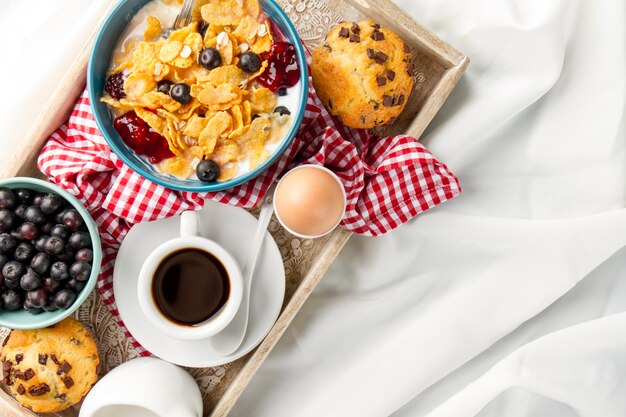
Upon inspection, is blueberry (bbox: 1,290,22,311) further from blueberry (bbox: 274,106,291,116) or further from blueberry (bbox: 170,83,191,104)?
blueberry (bbox: 274,106,291,116)

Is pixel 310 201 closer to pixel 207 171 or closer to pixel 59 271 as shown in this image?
pixel 207 171

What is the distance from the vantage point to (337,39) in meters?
1.16

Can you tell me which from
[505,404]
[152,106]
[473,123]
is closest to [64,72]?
[152,106]

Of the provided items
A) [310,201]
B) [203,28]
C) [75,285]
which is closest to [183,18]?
[203,28]

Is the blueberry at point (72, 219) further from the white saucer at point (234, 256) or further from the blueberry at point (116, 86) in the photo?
the blueberry at point (116, 86)

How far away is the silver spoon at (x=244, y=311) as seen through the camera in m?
1.21

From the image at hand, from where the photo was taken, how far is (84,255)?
1129 mm

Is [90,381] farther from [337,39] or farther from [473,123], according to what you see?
[473,123]

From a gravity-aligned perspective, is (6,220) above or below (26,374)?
above

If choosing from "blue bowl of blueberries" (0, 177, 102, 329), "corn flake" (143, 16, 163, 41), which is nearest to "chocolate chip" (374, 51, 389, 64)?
"corn flake" (143, 16, 163, 41)

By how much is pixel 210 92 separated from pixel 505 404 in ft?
2.66

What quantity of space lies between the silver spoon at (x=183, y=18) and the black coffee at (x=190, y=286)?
378 millimetres

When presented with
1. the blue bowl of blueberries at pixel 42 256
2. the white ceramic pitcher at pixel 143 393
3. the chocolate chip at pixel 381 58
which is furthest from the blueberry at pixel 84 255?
the chocolate chip at pixel 381 58

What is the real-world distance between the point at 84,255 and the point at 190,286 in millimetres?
201
